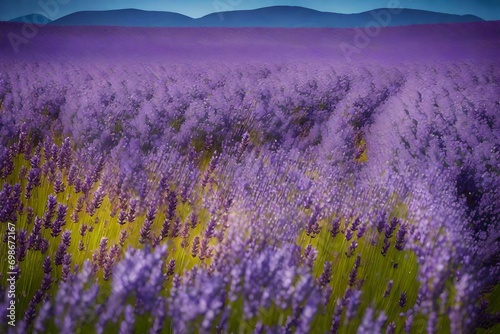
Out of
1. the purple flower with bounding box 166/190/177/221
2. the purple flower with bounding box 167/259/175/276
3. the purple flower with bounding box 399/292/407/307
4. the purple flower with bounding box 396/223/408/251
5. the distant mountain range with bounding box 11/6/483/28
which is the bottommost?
the purple flower with bounding box 399/292/407/307

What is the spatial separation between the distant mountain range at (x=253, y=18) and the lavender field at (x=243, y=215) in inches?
21.0

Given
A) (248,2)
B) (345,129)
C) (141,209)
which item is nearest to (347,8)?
(248,2)

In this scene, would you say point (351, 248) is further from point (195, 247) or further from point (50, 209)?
point (50, 209)

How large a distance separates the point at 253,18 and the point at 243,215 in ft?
5.09

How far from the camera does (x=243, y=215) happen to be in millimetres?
1410

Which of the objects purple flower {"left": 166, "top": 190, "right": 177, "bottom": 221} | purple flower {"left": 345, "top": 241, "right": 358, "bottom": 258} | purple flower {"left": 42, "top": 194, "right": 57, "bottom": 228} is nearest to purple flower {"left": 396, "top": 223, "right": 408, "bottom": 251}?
purple flower {"left": 345, "top": 241, "right": 358, "bottom": 258}

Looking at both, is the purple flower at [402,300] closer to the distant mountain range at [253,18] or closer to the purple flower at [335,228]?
the purple flower at [335,228]

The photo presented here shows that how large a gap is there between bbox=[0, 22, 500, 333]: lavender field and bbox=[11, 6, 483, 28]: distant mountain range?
1.75 feet

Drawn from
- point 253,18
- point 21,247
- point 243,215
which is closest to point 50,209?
point 21,247

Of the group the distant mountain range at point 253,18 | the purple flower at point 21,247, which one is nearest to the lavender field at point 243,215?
the purple flower at point 21,247

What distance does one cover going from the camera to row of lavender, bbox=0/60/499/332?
0.95m

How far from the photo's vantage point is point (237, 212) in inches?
56.8

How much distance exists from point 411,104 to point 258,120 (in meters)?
1.26

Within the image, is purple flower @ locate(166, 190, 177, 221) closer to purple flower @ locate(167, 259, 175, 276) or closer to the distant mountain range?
purple flower @ locate(167, 259, 175, 276)
